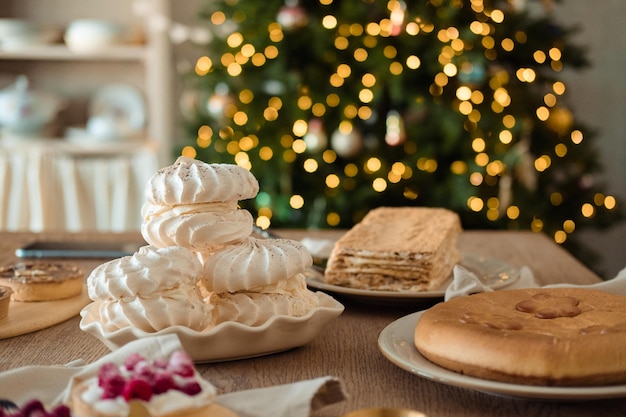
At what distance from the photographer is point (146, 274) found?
33.2 inches

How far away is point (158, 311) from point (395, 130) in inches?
92.0

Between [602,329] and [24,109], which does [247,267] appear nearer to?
[602,329]

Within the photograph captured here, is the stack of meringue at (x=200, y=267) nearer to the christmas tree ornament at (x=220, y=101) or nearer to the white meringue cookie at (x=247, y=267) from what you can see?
the white meringue cookie at (x=247, y=267)

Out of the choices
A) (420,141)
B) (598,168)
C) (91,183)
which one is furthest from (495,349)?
(91,183)

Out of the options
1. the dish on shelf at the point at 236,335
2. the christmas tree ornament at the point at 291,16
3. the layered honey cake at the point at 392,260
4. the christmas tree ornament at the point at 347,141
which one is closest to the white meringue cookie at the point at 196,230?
the dish on shelf at the point at 236,335

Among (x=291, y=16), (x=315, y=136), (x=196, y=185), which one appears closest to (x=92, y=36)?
(x=291, y=16)

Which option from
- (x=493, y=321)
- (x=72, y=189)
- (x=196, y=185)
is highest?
(x=196, y=185)

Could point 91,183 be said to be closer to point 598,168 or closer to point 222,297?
point 598,168

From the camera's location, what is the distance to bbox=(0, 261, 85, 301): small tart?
1.19m

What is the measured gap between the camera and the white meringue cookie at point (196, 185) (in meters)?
0.93

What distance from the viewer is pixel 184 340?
87 centimetres

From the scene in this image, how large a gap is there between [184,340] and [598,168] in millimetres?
2798

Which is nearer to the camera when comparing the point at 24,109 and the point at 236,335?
the point at 236,335

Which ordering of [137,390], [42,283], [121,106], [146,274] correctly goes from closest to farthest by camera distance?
[137,390]
[146,274]
[42,283]
[121,106]
